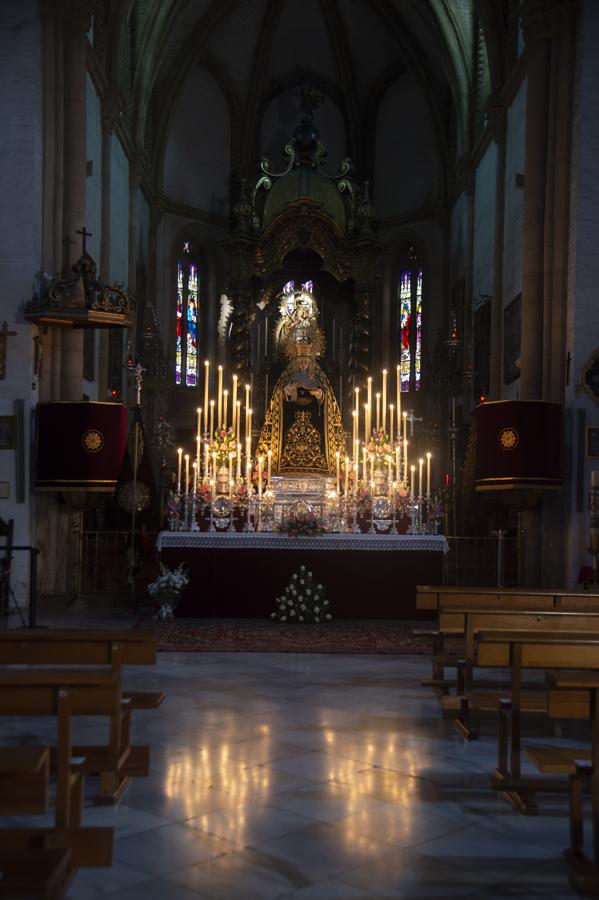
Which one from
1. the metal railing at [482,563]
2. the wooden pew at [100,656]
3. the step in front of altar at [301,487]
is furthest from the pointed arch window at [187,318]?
the wooden pew at [100,656]

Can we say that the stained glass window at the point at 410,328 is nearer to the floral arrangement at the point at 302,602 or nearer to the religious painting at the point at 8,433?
the floral arrangement at the point at 302,602

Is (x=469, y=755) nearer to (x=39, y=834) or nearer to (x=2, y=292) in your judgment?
(x=39, y=834)

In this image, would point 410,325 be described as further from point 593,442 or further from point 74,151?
point 593,442

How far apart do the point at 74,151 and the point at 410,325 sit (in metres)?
14.6

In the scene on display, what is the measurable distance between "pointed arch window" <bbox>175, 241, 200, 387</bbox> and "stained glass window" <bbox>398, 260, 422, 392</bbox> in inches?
240

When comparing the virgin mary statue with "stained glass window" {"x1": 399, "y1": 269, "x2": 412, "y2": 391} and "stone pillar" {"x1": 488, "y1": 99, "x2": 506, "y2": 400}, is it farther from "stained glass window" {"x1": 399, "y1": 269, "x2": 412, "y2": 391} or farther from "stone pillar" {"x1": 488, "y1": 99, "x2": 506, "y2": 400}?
"stained glass window" {"x1": 399, "y1": 269, "x2": 412, "y2": 391}

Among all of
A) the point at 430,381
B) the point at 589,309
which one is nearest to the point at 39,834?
the point at 589,309

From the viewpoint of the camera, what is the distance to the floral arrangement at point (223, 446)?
15.7 metres

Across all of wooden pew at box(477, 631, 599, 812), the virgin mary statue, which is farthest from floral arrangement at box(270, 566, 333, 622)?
wooden pew at box(477, 631, 599, 812)

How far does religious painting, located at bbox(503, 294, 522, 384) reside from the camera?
64.6 ft

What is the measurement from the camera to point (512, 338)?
2033 centimetres

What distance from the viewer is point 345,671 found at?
35.4 ft

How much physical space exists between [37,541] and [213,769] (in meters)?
10.0

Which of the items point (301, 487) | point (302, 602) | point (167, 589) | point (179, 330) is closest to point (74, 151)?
point (301, 487)
